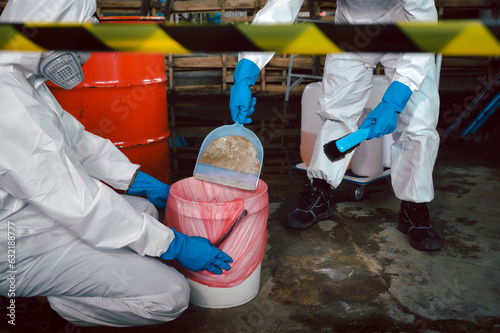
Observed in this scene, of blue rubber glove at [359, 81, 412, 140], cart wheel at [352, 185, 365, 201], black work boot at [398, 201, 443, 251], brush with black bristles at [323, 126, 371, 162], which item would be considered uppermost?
blue rubber glove at [359, 81, 412, 140]

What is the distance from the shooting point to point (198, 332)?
59.5 inches

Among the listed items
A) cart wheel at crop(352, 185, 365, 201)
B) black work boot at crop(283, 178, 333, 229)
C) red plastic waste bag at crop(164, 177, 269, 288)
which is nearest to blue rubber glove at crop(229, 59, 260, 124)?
red plastic waste bag at crop(164, 177, 269, 288)

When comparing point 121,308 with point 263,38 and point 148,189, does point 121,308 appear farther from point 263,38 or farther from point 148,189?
point 263,38

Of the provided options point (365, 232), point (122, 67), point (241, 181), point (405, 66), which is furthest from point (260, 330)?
point (122, 67)

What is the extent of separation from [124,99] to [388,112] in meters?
1.40

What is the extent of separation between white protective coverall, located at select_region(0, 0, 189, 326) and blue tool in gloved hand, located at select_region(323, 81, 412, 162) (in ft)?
Result: 2.66

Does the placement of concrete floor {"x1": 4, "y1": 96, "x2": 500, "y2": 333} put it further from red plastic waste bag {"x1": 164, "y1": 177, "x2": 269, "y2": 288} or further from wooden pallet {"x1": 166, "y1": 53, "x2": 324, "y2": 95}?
wooden pallet {"x1": 166, "y1": 53, "x2": 324, "y2": 95}

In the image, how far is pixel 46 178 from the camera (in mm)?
1236

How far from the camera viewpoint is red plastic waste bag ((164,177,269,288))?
4.83 ft

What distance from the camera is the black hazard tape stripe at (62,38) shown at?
55 cm

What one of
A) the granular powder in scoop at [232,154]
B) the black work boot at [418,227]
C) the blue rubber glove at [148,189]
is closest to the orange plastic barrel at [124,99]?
the blue rubber glove at [148,189]

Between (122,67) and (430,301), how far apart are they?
1867 mm

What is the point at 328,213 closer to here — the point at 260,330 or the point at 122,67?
the point at 260,330

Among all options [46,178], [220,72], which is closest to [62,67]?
[46,178]
